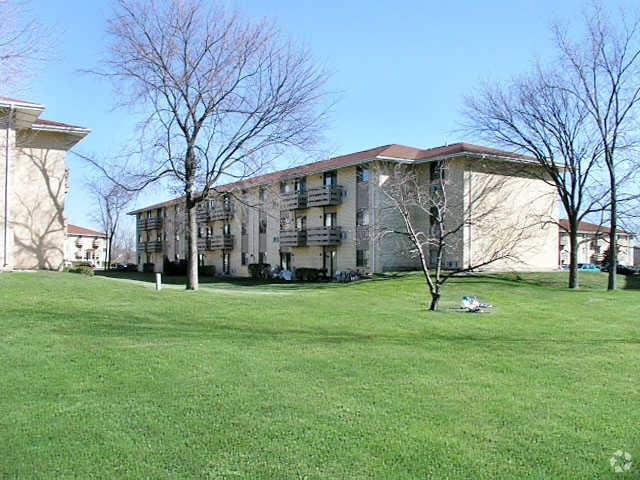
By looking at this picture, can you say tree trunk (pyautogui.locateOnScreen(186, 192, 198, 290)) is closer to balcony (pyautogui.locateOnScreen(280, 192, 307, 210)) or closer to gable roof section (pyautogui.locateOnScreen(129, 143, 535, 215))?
gable roof section (pyautogui.locateOnScreen(129, 143, 535, 215))

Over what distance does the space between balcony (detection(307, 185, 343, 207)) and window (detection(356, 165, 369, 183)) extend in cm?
191

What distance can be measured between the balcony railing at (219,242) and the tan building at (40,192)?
2355 centimetres

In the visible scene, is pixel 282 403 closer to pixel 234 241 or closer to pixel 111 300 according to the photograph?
pixel 111 300

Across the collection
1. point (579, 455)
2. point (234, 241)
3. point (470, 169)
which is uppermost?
point (470, 169)

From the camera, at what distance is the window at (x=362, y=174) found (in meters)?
34.7

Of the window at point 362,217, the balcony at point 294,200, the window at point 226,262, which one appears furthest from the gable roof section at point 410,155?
the window at point 226,262

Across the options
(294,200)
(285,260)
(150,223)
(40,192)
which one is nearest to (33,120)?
(40,192)

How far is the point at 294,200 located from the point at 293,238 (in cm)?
283

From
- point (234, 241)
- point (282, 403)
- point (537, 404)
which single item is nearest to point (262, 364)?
point (282, 403)

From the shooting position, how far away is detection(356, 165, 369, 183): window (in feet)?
114

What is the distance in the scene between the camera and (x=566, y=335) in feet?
38.8

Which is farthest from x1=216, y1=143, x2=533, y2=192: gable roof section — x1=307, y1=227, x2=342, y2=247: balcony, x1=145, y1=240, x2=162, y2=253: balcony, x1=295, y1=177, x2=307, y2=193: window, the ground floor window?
x1=145, y1=240, x2=162, y2=253: balcony

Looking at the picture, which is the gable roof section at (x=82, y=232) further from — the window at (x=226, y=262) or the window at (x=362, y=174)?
the window at (x=362, y=174)

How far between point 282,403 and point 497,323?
8.60 m
